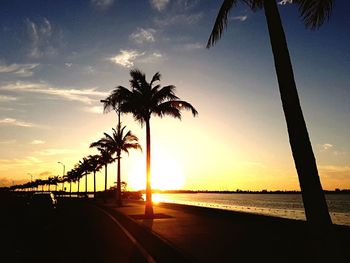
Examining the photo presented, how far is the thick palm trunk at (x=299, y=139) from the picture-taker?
22.4 ft

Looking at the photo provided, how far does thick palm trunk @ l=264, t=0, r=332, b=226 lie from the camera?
6828mm

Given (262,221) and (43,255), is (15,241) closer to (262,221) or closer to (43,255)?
(43,255)

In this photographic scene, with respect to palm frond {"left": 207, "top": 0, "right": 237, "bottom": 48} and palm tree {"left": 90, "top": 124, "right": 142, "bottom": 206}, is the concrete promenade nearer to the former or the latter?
palm frond {"left": 207, "top": 0, "right": 237, "bottom": 48}

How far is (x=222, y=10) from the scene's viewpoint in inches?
376

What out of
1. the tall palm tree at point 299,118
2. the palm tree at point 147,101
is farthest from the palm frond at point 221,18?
the palm tree at point 147,101

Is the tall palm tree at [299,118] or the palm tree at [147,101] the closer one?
the tall palm tree at [299,118]

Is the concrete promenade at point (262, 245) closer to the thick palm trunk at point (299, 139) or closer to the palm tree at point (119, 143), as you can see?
the thick palm trunk at point (299, 139)

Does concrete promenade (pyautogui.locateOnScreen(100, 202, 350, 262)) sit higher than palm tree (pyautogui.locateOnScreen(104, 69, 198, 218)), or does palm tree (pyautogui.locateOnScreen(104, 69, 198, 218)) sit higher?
palm tree (pyautogui.locateOnScreen(104, 69, 198, 218))

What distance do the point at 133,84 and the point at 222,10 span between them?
16161 millimetres

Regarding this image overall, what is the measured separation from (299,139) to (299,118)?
47 centimetres

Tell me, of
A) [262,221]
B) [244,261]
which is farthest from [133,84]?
[244,261]

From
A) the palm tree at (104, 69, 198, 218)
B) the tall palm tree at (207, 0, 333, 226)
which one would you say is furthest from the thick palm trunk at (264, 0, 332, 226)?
the palm tree at (104, 69, 198, 218)

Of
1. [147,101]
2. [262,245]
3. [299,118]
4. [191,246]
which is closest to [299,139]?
[299,118]

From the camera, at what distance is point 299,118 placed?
7.23 m
